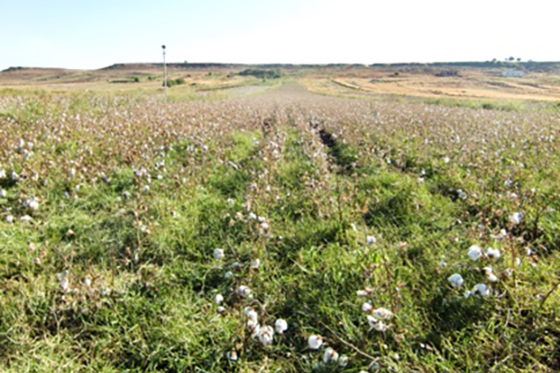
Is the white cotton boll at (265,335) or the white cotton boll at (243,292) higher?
the white cotton boll at (243,292)

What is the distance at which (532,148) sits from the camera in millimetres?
6828

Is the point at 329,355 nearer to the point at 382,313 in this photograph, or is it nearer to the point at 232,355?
the point at 382,313

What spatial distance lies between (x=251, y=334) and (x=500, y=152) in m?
6.78

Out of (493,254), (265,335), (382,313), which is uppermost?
(493,254)

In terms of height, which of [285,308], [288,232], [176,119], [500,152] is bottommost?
[285,308]

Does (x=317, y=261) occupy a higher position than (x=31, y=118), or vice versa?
(x=31, y=118)

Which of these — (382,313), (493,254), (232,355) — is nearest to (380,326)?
(382,313)

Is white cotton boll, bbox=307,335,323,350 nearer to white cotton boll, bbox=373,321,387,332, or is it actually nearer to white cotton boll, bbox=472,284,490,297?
white cotton boll, bbox=373,321,387,332

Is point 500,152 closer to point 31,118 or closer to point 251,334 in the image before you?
point 251,334

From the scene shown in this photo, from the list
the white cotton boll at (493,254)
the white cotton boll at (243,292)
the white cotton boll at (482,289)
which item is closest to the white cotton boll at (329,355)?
the white cotton boll at (243,292)

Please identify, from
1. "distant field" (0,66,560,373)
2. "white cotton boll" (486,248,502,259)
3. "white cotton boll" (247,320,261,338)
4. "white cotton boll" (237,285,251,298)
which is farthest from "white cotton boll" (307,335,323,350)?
"white cotton boll" (486,248,502,259)

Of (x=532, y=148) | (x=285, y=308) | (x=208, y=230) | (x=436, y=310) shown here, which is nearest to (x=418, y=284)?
(x=436, y=310)

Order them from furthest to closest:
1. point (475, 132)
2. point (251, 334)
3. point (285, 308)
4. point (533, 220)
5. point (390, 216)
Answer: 1. point (475, 132)
2. point (390, 216)
3. point (533, 220)
4. point (285, 308)
5. point (251, 334)

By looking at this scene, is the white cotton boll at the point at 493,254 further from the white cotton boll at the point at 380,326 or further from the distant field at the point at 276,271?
the white cotton boll at the point at 380,326
